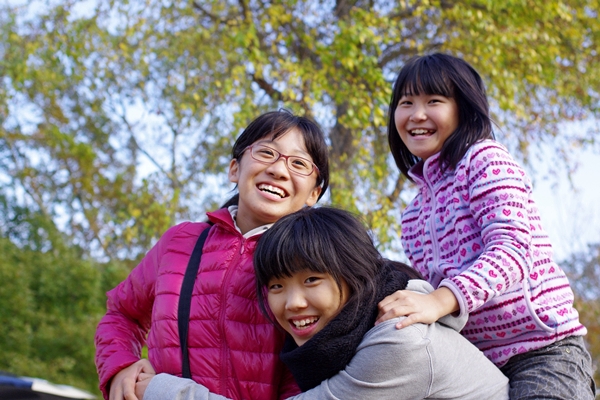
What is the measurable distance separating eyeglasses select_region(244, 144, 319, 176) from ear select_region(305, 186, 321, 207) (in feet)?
0.36

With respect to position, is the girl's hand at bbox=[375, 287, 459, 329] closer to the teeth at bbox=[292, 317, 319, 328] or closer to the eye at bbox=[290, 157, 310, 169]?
the teeth at bbox=[292, 317, 319, 328]

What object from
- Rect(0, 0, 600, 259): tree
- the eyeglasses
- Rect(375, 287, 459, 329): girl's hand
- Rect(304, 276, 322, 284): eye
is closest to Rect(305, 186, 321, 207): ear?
the eyeglasses

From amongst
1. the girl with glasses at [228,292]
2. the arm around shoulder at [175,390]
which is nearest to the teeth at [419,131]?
the girl with glasses at [228,292]

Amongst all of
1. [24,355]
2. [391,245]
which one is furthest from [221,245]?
[24,355]

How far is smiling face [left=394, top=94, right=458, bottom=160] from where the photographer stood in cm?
222

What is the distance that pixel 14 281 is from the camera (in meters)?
9.85

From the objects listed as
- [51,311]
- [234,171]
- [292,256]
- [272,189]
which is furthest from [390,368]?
[51,311]

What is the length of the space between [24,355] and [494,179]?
29.2 feet

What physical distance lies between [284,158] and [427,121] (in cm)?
51

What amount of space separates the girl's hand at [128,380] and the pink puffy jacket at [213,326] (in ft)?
0.09

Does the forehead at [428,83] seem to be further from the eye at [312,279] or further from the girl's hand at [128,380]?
the girl's hand at [128,380]

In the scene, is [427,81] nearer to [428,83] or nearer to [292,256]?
[428,83]

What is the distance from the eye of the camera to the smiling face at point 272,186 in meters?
2.14

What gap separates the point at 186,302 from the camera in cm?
201
